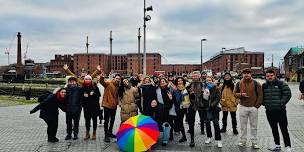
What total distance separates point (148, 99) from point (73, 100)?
83.3 inches

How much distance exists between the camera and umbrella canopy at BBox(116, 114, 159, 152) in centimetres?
898

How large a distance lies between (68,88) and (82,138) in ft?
4.90

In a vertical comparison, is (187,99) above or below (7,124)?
above

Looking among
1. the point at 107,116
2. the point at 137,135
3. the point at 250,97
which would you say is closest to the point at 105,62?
the point at 107,116

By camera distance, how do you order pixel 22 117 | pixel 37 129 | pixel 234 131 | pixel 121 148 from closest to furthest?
1. pixel 121 148
2. pixel 234 131
3. pixel 37 129
4. pixel 22 117

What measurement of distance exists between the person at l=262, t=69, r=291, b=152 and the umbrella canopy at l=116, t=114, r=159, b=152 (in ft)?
9.06

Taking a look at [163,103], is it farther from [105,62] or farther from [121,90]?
[105,62]

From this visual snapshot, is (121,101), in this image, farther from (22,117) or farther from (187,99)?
(22,117)

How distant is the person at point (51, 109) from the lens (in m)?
10.6

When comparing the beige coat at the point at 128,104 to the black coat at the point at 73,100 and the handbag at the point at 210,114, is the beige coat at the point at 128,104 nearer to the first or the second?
the black coat at the point at 73,100

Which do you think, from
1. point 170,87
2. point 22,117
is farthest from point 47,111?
point 22,117

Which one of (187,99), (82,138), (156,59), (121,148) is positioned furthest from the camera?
(156,59)

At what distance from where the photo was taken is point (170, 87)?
10.6 metres

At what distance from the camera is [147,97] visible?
1013cm
